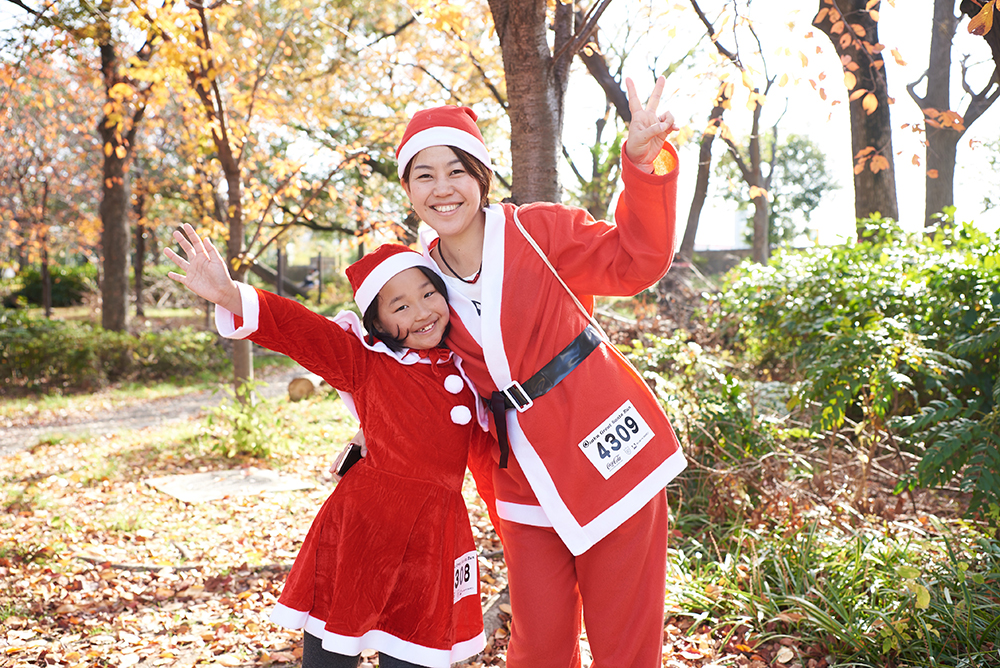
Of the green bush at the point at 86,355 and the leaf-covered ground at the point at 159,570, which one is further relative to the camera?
the green bush at the point at 86,355

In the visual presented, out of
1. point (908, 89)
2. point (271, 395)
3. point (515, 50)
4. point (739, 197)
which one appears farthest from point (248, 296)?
point (739, 197)

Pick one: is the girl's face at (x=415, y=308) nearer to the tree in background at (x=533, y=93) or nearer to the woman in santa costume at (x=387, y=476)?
the woman in santa costume at (x=387, y=476)

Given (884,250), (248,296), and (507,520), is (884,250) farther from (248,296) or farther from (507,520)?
(248,296)

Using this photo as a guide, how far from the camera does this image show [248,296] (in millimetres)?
1698

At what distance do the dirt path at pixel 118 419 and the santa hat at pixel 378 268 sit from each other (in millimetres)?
5136

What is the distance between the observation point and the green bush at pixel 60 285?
1884 centimetres

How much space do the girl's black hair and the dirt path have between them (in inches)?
201

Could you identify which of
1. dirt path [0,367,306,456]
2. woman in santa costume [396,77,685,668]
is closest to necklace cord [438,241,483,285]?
woman in santa costume [396,77,685,668]

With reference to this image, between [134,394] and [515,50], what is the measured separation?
8.59m

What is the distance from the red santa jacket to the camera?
1.67m

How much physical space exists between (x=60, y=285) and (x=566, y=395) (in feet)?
70.7

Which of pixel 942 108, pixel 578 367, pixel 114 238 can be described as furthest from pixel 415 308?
pixel 114 238

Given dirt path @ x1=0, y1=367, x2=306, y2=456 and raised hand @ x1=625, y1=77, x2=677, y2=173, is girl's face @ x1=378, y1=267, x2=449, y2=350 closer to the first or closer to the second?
raised hand @ x1=625, y1=77, x2=677, y2=173

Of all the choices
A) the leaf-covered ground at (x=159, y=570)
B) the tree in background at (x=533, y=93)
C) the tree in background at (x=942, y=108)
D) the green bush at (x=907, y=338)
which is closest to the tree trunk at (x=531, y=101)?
the tree in background at (x=533, y=93)
